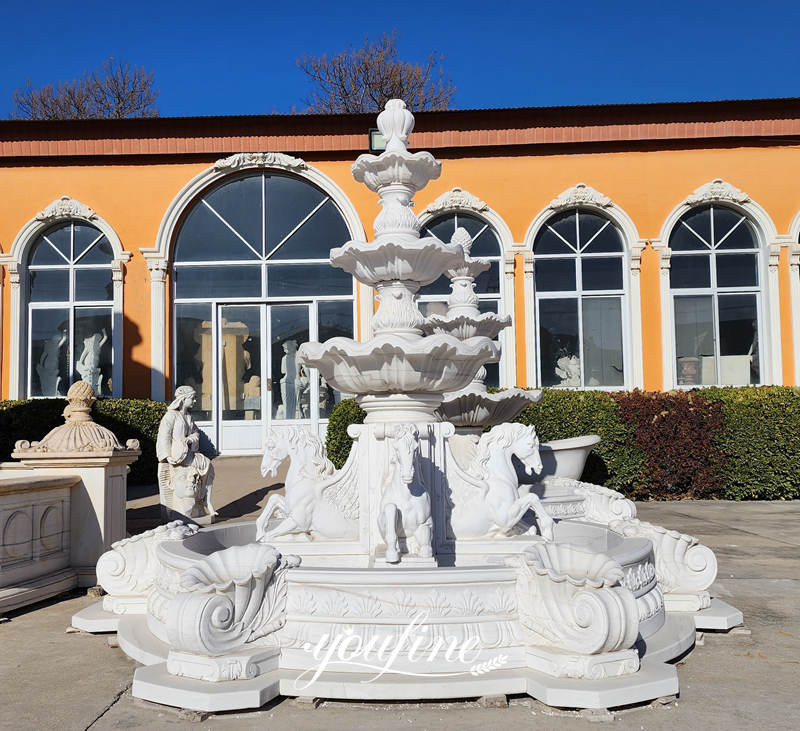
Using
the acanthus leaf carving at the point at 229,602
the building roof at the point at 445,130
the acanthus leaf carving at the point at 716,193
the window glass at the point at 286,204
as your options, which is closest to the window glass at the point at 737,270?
the acanthus leaf carving at the point at 716,193

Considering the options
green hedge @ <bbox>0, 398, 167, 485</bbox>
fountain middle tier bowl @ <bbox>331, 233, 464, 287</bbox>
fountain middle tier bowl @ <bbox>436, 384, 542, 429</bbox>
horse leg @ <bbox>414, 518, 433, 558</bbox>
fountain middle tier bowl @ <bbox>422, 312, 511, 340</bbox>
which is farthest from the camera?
green hedge @ <bbox>0, 398, 167, 485</bbox>

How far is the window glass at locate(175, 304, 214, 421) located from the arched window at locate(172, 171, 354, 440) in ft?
0.07

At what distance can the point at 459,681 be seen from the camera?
3688 millimetres

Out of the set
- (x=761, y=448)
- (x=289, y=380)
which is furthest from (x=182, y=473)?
(x=761, y=448)

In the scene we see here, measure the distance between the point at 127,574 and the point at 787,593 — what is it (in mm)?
4999

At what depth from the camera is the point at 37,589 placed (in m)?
6.02

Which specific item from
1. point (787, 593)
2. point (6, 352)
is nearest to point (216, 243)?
point (6, 352)

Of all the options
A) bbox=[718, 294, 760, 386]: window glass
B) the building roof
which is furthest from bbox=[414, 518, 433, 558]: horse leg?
bbox=[718, 294, 760, 386]: window glass

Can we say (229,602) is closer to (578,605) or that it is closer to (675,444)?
(578,605)

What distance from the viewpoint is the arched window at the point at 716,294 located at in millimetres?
15383

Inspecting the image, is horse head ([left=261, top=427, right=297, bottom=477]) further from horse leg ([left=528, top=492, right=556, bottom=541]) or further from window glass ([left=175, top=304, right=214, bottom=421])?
window glass ([left=175, top=304, right=214, bottom=421])

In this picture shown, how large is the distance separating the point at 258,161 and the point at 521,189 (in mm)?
5311

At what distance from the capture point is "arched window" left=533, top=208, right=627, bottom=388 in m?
15.4

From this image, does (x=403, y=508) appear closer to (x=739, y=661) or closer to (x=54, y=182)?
(x=739, y=661)
